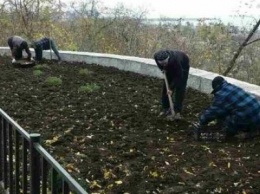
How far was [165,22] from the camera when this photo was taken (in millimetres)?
20422

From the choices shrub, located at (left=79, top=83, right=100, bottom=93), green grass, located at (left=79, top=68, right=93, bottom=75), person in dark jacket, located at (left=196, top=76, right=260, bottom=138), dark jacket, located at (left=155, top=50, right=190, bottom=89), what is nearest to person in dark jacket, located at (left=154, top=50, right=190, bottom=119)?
dark jacket, located at (left=155, top=50, right=190, bottom=89)

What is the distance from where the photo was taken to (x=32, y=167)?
292 centimetres

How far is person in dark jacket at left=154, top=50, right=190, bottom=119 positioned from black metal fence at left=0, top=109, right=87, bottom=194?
3209 millimetres

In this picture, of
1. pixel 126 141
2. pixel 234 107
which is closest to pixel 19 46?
pixel 126 141

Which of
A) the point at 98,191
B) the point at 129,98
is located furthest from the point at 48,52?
the point at 98,191

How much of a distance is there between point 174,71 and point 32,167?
4156 mm

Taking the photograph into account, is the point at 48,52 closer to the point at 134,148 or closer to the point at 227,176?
the point at 134,148

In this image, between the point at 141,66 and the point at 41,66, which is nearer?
the point at 141,66

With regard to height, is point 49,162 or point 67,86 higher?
point 49,162

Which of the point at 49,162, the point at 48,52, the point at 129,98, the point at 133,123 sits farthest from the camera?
the point at 48,52

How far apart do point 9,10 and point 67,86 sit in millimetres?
13467

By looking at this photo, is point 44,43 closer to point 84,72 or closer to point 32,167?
point 84,72

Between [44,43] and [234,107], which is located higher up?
[234,107]

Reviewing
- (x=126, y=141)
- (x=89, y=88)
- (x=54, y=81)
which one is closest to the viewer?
(x=126, y=141)
